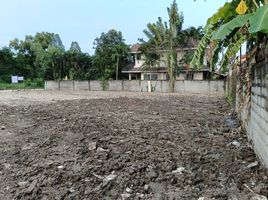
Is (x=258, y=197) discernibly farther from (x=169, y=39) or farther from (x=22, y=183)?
(x=169, y=39)

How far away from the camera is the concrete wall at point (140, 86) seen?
2738cm

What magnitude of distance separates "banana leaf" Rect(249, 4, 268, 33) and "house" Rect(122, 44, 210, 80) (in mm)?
26104

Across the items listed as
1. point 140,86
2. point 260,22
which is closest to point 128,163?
point 260,22

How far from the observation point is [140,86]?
102 feet

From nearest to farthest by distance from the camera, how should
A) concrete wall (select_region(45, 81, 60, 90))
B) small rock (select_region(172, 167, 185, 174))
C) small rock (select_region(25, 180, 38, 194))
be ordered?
small rock (select_region(25, 180, 38, 194)) < small rock (select_region(172, 167, 185, 174)) < concrete wall (select_region(45, 81, 60, 90))

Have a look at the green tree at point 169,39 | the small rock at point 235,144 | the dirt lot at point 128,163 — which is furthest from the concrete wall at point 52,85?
the small rock at point 235,144

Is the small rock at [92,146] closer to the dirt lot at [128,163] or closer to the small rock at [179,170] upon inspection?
the dirt lot at [128,163]

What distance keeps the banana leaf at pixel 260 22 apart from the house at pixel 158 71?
2610 centimetres

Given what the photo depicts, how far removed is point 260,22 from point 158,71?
30.9m

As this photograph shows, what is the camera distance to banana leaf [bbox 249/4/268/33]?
2787 millimetres

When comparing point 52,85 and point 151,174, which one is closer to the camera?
point 151,174

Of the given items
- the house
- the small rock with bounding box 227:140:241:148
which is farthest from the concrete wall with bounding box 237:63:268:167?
the house

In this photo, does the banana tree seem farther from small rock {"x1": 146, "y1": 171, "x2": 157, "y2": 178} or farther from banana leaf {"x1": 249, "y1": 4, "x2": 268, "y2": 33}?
small rock {"x1": 146, "y1": 171, "x2": 157, "y2": 178}

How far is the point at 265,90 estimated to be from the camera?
3.90m
